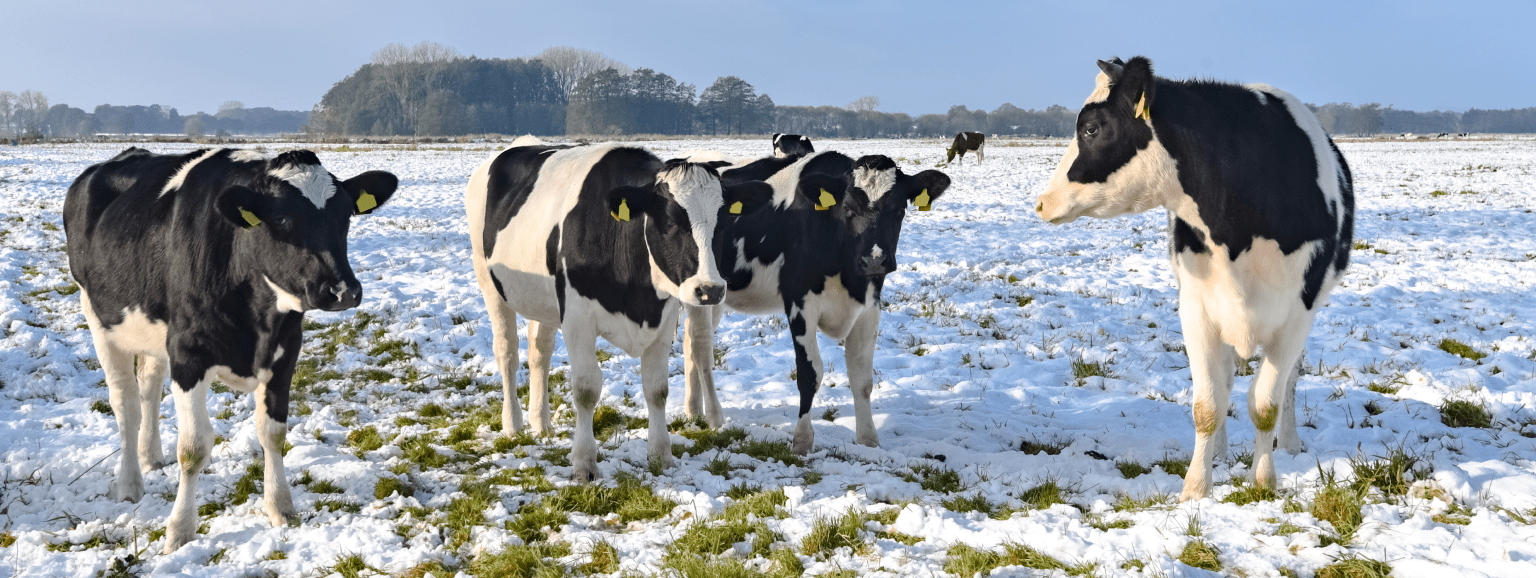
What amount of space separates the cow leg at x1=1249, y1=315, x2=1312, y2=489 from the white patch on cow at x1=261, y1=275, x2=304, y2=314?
15.5 feet

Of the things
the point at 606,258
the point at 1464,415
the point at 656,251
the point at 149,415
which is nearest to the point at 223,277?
the point at 149,415

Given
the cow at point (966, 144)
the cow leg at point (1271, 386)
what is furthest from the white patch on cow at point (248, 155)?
the cow at point (966, 144)

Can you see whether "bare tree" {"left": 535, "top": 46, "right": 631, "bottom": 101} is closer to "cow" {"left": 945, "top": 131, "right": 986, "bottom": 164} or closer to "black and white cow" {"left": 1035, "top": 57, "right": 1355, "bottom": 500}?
"cow" {"left": 945, "top": 131, "right": 986, "bottom": 164}

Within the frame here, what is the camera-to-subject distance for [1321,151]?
4.20m

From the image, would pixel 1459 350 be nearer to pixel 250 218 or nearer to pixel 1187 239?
pixel 1187 239

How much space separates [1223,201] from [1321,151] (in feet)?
2.13

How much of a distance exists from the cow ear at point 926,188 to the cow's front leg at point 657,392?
1.94m

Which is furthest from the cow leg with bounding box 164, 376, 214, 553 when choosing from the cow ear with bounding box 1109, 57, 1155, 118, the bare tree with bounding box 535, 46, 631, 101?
the bare tree with bounding box 535, 46, 631, 101

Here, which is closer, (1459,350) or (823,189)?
(823,189)

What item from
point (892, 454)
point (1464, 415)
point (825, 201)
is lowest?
A: point (892, 454)

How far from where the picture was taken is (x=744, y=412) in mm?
6535

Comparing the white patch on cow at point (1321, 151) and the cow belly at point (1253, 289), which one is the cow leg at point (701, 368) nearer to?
the cow belly at point (1253, 289)

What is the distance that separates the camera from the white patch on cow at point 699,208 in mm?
4758

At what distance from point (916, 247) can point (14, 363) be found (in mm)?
10456
